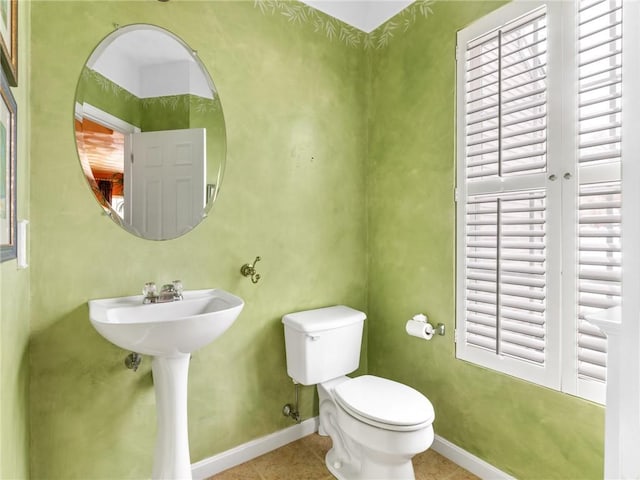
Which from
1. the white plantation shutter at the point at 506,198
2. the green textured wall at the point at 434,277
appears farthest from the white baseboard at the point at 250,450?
the white plantation shutter at the point at 506,198

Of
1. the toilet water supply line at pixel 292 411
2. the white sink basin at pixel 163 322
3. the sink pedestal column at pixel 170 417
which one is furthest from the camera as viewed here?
the toilet water supply line at pixel 292 411

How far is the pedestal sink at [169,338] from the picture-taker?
1.19 m

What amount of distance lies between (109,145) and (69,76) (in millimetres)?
286

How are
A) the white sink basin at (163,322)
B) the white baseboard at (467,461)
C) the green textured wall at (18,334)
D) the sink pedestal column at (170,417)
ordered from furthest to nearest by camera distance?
the white baseboard at (467,461), the sink pedestal column at (170,417), the white sink basin at (163,322), the green textured wall at (18,334)

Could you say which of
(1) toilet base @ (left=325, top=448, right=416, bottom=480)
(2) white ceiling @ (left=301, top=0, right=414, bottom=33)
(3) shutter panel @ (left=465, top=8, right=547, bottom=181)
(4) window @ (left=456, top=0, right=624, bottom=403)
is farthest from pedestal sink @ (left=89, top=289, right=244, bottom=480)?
(2) white ceiling @ (left=301, top=0, right=414, bottom=33)

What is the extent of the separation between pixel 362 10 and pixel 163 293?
6.68 feet

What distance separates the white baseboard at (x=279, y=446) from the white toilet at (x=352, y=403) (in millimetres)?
212

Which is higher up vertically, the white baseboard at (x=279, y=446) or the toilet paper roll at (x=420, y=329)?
the toilet paper roll at (x=420, y=329)

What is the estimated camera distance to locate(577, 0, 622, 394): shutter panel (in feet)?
4.11

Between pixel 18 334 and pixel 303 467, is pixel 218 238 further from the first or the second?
pixel 303 467

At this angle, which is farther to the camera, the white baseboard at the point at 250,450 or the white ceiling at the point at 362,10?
the white ceiling at the point at 362,10

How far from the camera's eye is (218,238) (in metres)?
1.71

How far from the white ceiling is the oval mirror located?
908mm

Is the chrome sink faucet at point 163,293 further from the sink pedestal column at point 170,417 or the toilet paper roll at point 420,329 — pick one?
the toilet paper roll at point 420,329
